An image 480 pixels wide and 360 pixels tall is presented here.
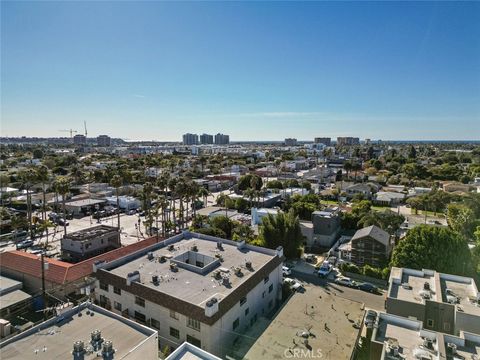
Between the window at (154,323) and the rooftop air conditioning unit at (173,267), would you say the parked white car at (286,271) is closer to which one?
the rooftop air conditioning unit at (173,267)

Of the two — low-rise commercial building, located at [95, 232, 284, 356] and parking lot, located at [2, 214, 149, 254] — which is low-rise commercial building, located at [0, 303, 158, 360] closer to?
low-rise commercial building, located at [95, 232, 284, 356]

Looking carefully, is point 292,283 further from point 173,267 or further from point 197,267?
point 173,267

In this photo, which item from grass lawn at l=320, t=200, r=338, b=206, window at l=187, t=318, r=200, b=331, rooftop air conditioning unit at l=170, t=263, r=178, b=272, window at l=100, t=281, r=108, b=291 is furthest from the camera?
grass lawn at l=320, t=200, r=338, b=206

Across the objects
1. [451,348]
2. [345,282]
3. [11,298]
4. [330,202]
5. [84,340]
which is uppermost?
[84,340]

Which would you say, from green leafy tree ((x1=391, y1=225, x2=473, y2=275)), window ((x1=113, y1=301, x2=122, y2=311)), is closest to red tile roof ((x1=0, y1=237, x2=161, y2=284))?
window ((x1=113, y1=301, x2=122, y2=311))

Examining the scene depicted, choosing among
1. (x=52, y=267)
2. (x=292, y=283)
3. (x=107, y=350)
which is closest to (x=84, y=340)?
(x=107, y=350)

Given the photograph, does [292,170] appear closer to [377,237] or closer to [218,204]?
[218,204]

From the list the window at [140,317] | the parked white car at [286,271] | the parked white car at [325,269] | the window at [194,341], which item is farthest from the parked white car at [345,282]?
the window at [140,317]

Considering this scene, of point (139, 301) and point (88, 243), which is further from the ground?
point (139, 301)
